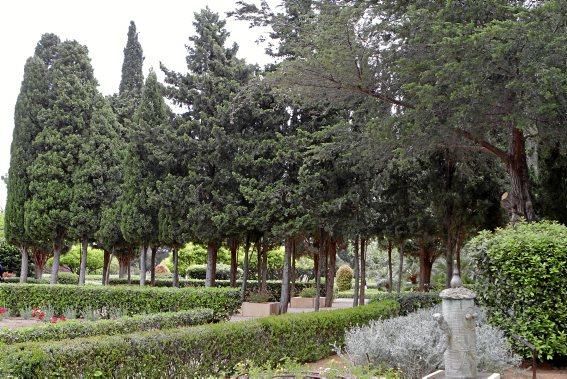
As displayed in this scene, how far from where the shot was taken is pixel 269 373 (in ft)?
17.1

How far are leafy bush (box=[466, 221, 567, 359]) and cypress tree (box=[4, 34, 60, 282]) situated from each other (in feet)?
68.3

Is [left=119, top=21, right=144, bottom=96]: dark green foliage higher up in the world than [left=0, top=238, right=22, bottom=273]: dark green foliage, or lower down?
higher up

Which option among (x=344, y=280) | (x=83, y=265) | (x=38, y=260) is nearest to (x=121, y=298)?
(x=83, y=265)

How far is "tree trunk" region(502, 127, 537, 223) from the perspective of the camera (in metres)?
12.4

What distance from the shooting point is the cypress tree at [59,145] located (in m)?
24.0

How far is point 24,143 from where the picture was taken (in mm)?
25250

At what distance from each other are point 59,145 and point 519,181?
760 inches

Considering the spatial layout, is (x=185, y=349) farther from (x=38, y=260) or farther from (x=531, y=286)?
(x=38, y=260)

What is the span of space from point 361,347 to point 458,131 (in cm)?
575

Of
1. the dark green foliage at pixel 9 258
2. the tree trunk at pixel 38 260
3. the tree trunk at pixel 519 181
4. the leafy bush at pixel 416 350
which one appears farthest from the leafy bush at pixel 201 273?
the leafy bush at pixel 416 350

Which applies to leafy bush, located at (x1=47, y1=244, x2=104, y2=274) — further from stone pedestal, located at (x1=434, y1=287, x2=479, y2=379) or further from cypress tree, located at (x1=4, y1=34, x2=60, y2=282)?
stone pedestal, located at (x1=434, y1=287, x2=479, y2=379)

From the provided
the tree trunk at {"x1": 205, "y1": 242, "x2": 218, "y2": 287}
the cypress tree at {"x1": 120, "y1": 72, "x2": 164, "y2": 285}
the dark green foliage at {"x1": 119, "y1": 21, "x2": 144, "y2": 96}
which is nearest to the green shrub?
the tree trunk at {"x1": 205, "y1": 242, "x2": 218, "y2": 287}

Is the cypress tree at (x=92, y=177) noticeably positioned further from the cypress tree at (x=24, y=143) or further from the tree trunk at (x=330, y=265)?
the tree trunk at (x=330, y=265)

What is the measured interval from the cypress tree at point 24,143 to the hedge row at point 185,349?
1851cm
